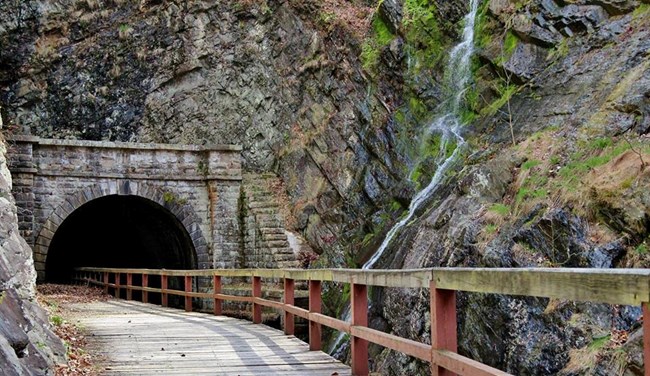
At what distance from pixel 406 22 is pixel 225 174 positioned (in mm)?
6801

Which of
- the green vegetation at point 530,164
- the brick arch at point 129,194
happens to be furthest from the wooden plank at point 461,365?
the brick arch at point 129,194

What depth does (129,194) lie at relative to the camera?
19.9 metres

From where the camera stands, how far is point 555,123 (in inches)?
516

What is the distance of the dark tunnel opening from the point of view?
72.8 feet

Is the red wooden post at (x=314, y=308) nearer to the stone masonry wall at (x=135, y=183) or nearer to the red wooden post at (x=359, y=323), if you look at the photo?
the red wooden post at (x=359, y=323)

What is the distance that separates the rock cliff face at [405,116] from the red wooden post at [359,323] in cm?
329

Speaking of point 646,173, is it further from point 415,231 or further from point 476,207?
point 415,231

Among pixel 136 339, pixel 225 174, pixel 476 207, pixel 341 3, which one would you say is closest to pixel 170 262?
pixel 225 174

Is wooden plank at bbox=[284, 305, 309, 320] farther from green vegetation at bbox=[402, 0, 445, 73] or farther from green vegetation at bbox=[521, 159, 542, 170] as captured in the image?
green vegetation at bbox=[402, 0, 445, 73]

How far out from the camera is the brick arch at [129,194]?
63.1 feet

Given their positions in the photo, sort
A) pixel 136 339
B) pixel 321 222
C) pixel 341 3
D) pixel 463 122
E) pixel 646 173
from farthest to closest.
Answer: pixel 341 3 → pixel 321 222 → pixel 463 122 → pixel 646 173 → pixel 136 339

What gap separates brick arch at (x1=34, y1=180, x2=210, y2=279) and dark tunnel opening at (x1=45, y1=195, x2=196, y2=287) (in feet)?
1.04

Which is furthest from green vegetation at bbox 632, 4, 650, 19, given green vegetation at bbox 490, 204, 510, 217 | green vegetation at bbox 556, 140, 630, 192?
green vegetation at bbox 490, 204, 510, 217

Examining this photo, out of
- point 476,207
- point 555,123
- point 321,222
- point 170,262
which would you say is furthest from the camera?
point 170,262
